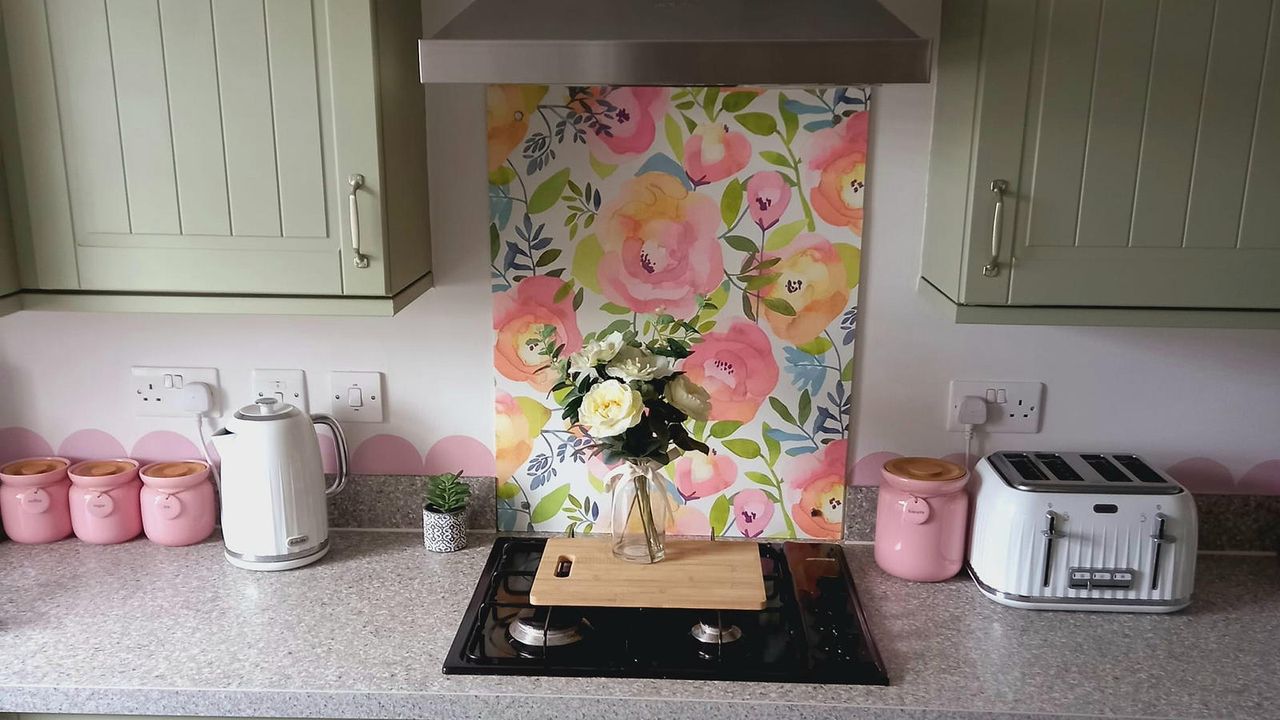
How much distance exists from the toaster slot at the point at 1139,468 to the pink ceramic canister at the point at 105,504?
1.78m

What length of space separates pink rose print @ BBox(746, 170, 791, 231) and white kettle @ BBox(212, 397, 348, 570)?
0.87m

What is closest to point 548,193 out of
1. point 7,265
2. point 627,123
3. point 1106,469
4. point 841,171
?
point 627,123

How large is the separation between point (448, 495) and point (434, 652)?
376 millimetres

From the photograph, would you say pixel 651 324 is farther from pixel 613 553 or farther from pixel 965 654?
pixel 965 654

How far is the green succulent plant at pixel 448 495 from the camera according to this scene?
180 cm

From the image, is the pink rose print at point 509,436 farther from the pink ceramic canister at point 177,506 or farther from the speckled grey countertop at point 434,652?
the pink ceramic canister at point 177,506

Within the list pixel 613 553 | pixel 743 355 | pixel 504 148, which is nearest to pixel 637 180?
pixel 504 148

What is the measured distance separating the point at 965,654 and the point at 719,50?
95cm

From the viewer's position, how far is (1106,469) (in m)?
1.68

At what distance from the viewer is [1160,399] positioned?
5.99 feet

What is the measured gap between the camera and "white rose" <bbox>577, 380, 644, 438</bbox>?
149cm

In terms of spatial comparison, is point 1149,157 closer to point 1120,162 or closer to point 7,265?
point 1120,162

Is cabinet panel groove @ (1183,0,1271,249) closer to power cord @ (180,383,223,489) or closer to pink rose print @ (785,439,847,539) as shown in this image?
pink rose print @ (785,439,847,539)

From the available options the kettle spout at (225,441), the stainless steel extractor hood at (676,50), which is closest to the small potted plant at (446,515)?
the kettle spout at (225,441)
